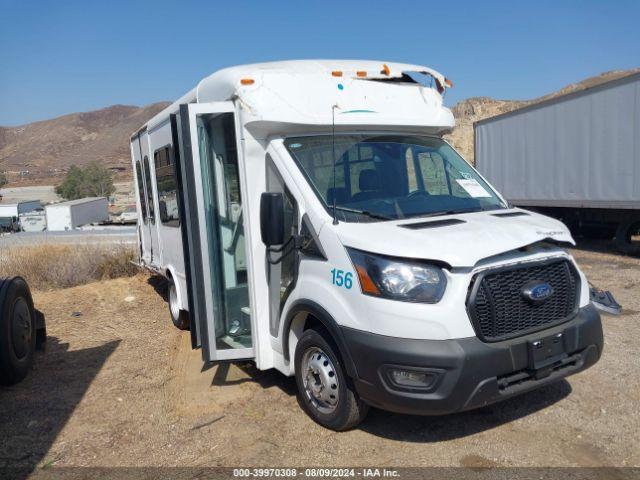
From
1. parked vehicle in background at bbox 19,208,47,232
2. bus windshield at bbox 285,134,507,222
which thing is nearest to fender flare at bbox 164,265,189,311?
bus windshield at bbox 285,134,507,222

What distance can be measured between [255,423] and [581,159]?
33.9 ft

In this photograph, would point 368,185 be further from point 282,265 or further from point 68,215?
point 68,215

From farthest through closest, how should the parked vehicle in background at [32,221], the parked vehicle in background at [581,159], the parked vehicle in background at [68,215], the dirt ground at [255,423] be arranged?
the parked vehicle in background at [32,221] → the parked vehicle in background at [68,215] → the parked vehicle in background at [581,159] → the dirt ground at [255,423]

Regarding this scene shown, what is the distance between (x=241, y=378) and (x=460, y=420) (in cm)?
204

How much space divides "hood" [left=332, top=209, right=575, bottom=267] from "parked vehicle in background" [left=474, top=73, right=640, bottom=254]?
322 inches

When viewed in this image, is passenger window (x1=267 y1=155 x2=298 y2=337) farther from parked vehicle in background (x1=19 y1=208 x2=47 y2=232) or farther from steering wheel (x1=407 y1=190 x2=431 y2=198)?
parked vehicle in background (x1=19 y1=208 x2=47 y2=232)

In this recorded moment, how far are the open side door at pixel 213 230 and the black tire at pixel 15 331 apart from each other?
185 cm

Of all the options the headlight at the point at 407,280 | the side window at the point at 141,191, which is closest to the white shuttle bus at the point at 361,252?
the headlight at the point at 407,280

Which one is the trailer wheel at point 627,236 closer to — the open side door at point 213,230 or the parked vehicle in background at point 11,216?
the open side door at point 213,230

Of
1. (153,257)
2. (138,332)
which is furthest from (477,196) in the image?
(153,257)

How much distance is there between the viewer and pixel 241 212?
474 centimetres

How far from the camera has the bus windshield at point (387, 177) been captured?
4086 mm

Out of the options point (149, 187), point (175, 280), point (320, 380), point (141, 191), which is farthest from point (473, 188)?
point (141, 191)

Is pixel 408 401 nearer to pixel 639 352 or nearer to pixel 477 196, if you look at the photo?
pixel 477 196
